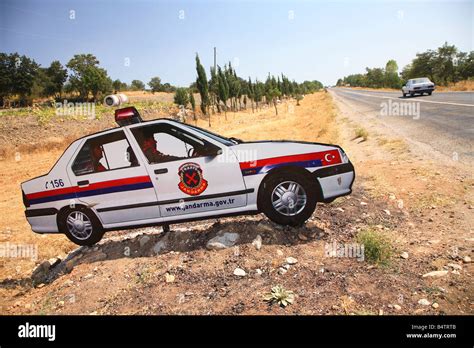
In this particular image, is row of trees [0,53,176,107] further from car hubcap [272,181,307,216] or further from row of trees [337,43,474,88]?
row of trees [337,43,474,88]

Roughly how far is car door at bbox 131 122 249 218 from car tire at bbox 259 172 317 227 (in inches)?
12.7

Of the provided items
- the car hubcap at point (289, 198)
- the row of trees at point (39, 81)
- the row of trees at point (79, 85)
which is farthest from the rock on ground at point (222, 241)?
the row of trees at point (39, 81)

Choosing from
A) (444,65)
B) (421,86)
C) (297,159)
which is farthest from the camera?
(444,65)

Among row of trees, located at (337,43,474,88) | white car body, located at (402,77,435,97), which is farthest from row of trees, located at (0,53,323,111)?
row of trees, located at (337,43,474,88)

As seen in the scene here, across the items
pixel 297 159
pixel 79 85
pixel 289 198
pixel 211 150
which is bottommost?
pixel 289 198

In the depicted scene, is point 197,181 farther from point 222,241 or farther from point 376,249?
point 376,249

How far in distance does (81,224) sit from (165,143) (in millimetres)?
1732

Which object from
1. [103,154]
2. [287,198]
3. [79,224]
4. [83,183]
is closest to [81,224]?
[79,224]

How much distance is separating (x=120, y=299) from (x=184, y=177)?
1.61m

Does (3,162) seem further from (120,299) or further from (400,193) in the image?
(400,193)

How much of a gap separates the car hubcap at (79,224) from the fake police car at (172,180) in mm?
15

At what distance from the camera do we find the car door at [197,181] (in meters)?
3.76

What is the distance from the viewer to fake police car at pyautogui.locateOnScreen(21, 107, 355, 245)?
3762 millimetres

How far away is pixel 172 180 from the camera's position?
12.5 ft
